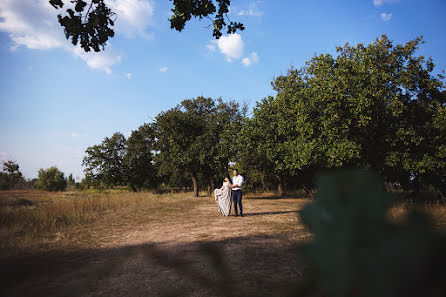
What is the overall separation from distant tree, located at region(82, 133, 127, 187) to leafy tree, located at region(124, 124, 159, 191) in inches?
50.0

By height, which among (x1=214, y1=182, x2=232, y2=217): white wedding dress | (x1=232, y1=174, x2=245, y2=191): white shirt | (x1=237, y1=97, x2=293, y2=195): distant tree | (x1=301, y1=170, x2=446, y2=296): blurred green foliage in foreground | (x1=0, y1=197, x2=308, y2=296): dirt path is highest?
(x1=237, y1=97, x2=293, y2=195): distant tree

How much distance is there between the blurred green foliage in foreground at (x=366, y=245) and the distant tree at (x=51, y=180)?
6957 centimetres

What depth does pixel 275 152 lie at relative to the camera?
18.2 m

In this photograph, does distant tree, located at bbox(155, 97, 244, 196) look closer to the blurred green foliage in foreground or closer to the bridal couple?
the bridal couple

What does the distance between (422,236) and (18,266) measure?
766 cm

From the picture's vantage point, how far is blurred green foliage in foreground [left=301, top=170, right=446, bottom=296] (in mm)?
398

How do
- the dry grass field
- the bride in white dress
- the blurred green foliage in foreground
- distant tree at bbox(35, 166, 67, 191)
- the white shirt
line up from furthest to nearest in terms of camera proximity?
distant tree at bbox(35, 166, 67, 191), the bride in white dress, the white shirt, the dry grass field, the blurred green foliage in foreground

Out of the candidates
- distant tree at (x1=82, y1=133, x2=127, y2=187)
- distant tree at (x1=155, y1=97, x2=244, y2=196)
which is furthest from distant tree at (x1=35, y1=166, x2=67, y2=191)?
distant tree at (x1=155, y1=97, x2=244, y2=196)

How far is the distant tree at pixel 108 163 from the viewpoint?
46.9 meters

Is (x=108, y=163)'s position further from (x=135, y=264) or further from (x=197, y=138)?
(x=135, y=264)

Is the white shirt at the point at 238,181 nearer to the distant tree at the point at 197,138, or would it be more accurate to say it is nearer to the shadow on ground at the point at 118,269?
the shadow on ground at the point at 118,269

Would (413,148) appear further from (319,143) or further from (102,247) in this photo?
(102,247)

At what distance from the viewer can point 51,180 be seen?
60.8 m

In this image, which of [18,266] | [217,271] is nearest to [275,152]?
[18,266]
